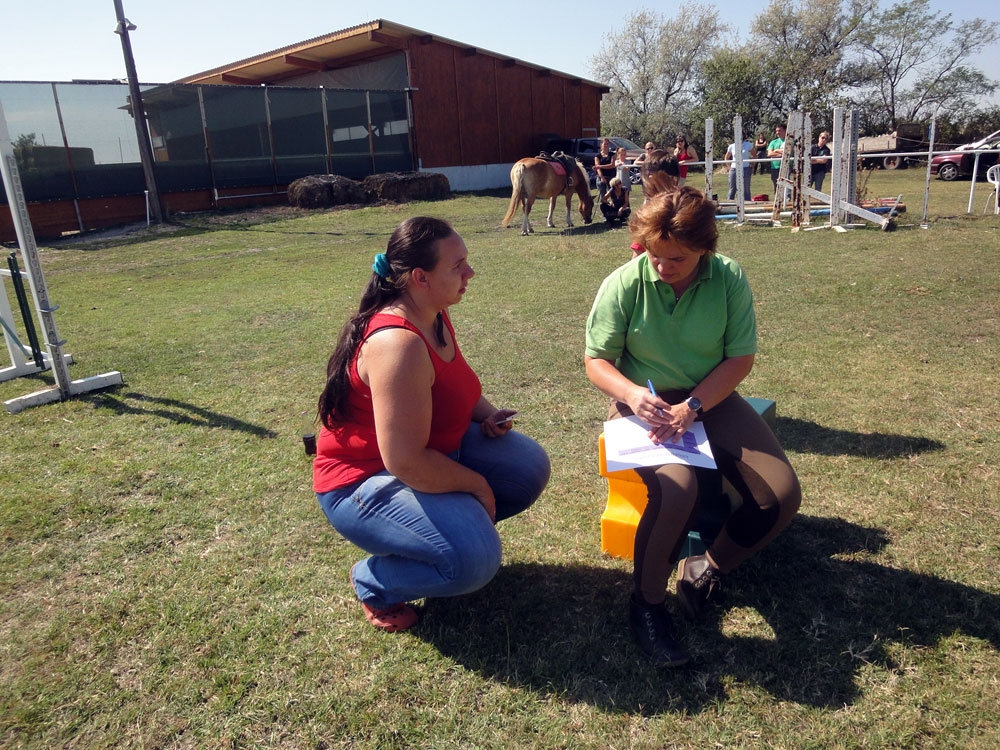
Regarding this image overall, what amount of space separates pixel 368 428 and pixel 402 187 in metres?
18.2

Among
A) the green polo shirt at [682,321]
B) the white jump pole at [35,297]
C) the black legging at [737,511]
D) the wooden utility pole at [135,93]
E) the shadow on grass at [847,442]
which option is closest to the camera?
the black legging at [737,511]

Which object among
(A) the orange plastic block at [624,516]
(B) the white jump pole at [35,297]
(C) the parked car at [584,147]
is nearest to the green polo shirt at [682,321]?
(A) the orange plastic block at [624,516]

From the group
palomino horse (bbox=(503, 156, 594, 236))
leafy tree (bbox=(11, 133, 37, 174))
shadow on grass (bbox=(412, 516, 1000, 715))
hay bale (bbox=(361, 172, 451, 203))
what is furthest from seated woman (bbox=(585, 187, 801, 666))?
leafy tree (bbox=(11, 133, 37, 174))

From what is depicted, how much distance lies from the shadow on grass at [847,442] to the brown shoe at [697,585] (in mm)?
1486

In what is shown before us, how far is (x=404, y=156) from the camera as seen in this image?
77.5 ft

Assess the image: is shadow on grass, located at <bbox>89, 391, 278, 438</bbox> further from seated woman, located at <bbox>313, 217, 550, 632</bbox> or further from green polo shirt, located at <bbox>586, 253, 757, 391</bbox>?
green polo shirt, located at <bbox>586, 253, 757, 391</bbox>

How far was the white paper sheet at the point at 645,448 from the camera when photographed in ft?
7.93

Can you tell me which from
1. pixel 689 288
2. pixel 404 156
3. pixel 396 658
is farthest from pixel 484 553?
pixel 404 156

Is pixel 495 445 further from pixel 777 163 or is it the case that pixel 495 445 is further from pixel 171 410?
pixel 777 163

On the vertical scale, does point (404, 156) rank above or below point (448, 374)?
above

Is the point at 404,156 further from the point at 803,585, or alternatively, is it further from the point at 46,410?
A: the point at 803,585

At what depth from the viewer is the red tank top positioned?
2.47 meters

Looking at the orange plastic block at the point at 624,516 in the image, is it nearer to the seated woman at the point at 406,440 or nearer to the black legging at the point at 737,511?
the black legging at the point at 737,511

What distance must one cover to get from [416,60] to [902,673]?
2391 centimetres
